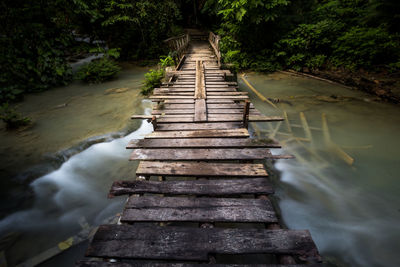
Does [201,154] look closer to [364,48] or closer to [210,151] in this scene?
[210,151]

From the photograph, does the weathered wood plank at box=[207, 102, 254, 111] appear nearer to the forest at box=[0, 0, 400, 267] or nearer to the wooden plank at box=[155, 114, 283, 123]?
the forest at box=[0, 0, 400, 267]

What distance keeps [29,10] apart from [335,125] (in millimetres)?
15983

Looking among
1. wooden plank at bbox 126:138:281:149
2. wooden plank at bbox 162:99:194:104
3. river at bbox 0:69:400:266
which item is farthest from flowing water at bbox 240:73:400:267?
wooden plank at bbox 162:99:194:104

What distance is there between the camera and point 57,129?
20.9 feet

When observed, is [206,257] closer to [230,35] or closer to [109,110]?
[109,110]

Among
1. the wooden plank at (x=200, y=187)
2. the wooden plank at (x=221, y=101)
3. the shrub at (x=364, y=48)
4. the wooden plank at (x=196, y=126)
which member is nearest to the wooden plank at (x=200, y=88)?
the wooden plank at (x=221, y=101)

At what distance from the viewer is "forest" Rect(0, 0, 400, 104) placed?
9.09 metres

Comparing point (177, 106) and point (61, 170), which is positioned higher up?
point (177, 106)

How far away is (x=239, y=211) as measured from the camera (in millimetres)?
2322

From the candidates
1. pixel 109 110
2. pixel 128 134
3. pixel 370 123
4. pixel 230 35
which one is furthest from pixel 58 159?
pixel 230 35

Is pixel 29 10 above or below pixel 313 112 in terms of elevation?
above

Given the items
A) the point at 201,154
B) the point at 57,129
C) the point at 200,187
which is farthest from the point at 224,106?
the point at 57,129

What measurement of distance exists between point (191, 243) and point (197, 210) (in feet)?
1.42

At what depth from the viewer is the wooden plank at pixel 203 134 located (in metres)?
3.79
